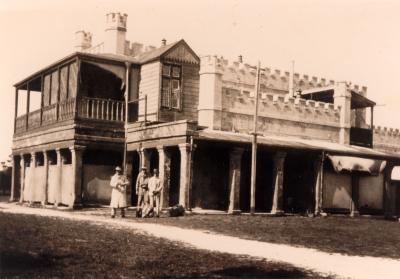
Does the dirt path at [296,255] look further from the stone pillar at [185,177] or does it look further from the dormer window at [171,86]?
the dormer window at [171,86]

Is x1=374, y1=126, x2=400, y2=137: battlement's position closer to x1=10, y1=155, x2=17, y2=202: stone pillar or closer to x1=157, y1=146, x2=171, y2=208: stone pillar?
x1=157, y1=146, x2=171, y2=208: stone pillar

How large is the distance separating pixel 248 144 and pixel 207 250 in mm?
13675

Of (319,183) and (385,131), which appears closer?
(319,183)

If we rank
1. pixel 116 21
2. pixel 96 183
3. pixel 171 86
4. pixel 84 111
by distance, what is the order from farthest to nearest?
pixel 116 21
pixel 171 86
pixel 96 183
pixel 84 111

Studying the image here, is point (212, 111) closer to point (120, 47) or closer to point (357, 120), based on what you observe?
point (120, 47)

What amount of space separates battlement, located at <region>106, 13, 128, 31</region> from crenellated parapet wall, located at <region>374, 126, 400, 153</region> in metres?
18.3

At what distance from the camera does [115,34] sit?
31.4 metres

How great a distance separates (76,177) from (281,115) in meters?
11.8

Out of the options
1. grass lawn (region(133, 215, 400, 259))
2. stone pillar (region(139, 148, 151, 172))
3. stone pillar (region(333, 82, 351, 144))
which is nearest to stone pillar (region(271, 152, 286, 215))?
stone pillar (region(139, 148, 151, 172))

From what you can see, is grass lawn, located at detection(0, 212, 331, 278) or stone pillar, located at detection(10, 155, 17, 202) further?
stone pillar, located at detection(10, 155, 17, 202)

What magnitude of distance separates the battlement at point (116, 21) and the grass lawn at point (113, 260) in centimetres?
1966

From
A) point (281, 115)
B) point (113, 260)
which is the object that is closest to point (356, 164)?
point (281, 115)

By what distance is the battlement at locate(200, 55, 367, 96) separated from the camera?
30.5 metres

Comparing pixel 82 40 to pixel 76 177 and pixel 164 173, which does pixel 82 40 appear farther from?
pixel 164 173
